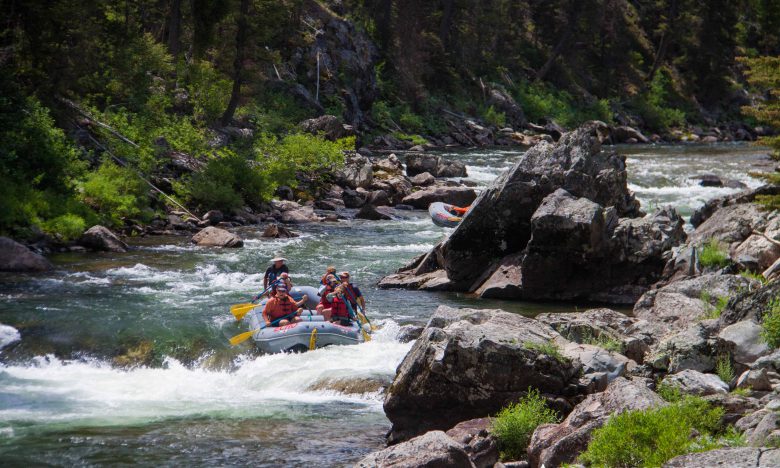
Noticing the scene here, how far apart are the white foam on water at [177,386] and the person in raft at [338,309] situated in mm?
745

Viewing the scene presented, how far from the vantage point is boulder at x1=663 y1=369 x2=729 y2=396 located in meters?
7.51

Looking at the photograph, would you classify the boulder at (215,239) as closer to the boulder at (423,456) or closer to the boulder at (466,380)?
the boulder at (466,380)

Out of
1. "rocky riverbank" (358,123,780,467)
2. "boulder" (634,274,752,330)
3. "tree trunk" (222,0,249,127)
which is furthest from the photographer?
"tree trunk" (222,0,249,127)

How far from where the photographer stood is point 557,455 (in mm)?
→ 6848

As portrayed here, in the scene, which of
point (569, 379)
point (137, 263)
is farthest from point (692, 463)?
point (137, 263)

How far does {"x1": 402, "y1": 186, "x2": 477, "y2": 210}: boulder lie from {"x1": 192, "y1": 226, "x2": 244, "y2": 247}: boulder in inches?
331

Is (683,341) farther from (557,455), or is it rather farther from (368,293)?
(368,293)

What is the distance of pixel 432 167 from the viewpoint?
1236 inches

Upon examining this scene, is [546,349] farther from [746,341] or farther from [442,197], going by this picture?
[442,197]

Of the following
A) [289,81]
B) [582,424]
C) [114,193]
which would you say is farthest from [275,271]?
[289,81]

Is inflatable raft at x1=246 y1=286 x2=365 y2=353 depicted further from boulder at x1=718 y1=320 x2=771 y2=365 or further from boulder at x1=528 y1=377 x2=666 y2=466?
boulder at x1=718 y1=320 x2=771 y2=365

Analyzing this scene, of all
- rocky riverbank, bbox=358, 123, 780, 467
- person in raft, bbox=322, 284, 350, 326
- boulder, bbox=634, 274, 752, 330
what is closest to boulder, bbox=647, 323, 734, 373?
rocky riverbank, bbox=358, 123, 780, 467

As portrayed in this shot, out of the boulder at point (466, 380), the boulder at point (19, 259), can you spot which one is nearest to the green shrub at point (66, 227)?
the boulder at point (19, 259)

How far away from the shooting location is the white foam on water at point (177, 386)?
9539 millimetres
